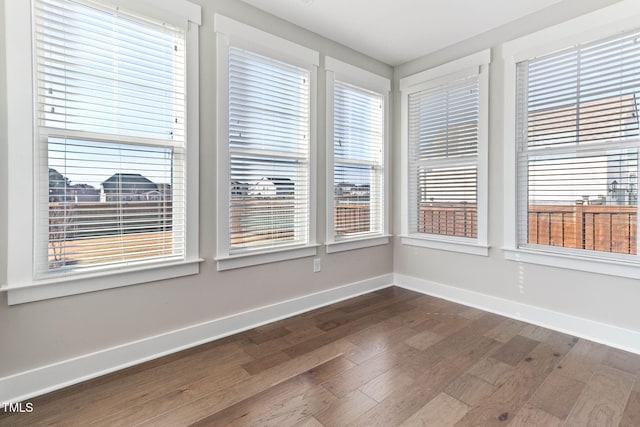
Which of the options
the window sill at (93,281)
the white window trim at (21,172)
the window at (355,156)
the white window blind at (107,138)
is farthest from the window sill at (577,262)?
the white window trim at (21,172)

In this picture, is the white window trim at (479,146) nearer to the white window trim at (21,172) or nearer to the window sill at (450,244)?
the window sill at (450,244)

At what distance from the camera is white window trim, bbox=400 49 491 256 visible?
3062 mm

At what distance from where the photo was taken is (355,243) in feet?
11.5

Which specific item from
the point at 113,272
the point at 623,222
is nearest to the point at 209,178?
the point at 113,272

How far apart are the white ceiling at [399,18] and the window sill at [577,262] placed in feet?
6.73

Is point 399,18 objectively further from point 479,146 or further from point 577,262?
point 577,262

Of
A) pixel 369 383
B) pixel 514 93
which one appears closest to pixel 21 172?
pixel 369 383

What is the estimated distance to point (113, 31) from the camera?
201 centimetres

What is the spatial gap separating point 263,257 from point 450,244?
1963 millimetres

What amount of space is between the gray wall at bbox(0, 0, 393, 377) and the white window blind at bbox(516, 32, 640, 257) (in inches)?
67.4

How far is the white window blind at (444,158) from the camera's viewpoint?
10.6ft

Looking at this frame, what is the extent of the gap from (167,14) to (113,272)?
5.77 ft

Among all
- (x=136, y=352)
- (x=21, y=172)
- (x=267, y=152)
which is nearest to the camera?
(x=21, y=172)

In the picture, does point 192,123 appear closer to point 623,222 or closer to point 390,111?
point 390,111
